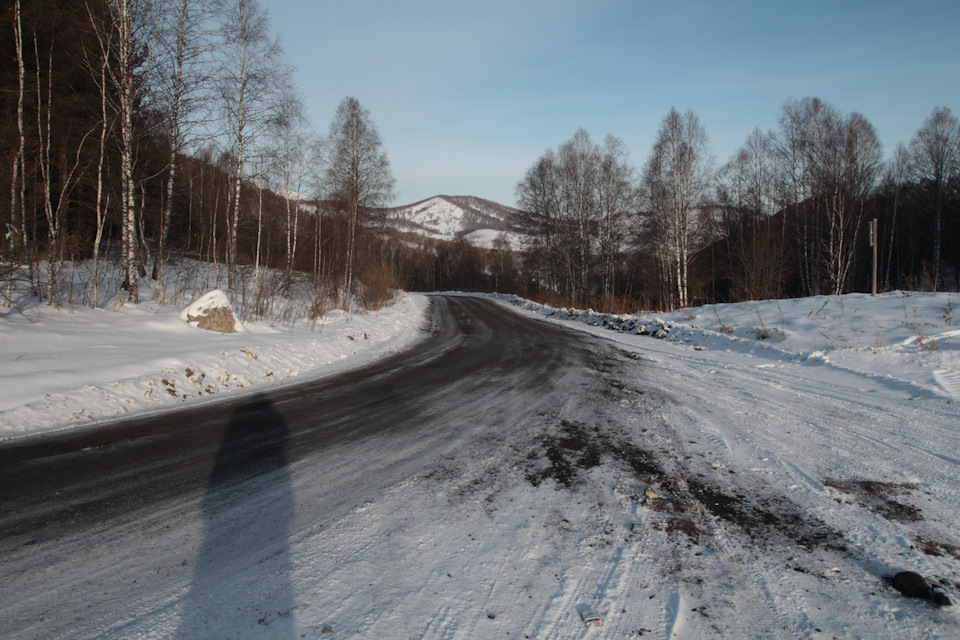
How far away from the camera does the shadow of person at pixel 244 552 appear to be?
2.15m

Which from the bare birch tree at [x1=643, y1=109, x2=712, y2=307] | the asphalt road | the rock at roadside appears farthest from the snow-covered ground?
the bare birch tree at [x1=643, y1=109, x2=712, y2=307]

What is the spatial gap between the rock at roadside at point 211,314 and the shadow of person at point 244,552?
726cm

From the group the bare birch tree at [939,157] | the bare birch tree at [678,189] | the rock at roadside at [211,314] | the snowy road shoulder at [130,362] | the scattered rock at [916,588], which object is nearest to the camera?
the scattered rock at [916,588]

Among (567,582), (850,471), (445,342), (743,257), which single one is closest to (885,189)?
(743,257)

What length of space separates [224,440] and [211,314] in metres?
7.19

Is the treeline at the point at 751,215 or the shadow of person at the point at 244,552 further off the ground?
the treeline at the point at 751,215

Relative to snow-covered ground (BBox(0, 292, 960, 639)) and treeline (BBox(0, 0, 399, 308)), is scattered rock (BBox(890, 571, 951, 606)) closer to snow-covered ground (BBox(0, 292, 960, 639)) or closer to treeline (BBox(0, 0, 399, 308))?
snow-covered ground (BBox(0, 292, 960, 639))

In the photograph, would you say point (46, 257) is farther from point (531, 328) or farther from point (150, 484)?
point (531, 328)

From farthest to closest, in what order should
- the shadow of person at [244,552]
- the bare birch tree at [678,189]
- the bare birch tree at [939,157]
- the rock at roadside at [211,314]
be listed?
the bare birch tree at [939,157] → the bare birch tree at [678,189] → the rock at roadside at [211,314] → the shadow of person at [244,552]

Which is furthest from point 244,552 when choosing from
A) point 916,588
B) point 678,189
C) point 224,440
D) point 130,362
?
point 678,189

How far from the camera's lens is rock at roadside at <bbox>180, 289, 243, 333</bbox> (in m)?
10.7

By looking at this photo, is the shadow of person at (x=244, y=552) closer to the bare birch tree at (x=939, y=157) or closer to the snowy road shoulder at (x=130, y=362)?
the snowy road shoulder at (x=130, y=362)

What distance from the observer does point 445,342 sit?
1372 centimetres

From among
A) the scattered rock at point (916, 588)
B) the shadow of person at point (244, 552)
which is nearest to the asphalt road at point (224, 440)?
the shadow of person at point (244, 552)
